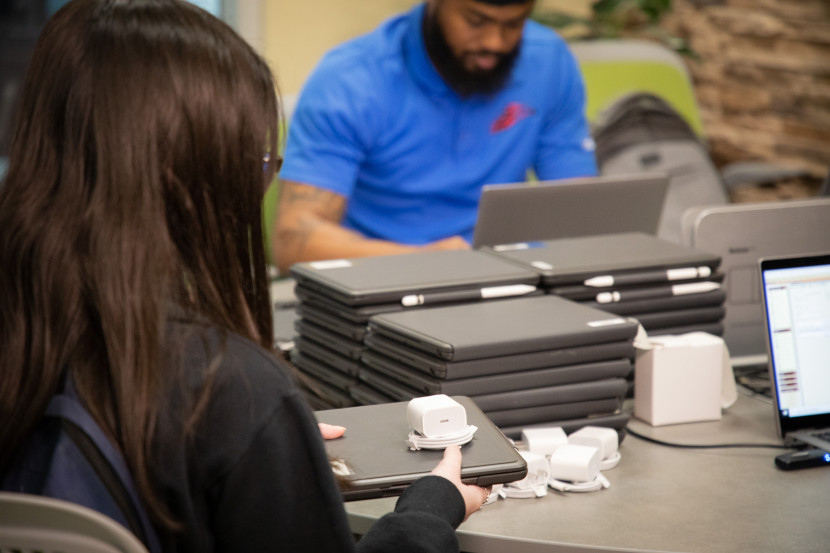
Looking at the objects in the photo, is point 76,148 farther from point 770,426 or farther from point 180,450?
point 770,426

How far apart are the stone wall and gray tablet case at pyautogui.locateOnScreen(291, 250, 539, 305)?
7.80 ft

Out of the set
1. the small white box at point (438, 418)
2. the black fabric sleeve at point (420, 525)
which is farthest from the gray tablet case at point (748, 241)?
the black fabric sleeve at point (420, 525)

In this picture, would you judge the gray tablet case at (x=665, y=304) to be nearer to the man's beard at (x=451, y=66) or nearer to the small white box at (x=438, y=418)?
the small white box at (x=438, y=418)

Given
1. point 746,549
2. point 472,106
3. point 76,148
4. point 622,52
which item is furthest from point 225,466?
point 622,52

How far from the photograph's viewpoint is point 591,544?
44.9 inches

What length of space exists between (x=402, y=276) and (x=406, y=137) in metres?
1.19

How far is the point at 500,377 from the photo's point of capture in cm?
137

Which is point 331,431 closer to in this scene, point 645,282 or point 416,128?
point 645,282

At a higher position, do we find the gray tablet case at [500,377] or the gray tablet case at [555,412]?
the gray tablet case at [500,377]

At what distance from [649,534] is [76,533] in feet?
2.24

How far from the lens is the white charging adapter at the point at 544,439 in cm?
134

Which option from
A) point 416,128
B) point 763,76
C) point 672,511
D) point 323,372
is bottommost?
point 672,511

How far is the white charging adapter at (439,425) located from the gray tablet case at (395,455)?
0.01m

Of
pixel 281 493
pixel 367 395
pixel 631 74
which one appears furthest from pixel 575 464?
pixel 631 74
